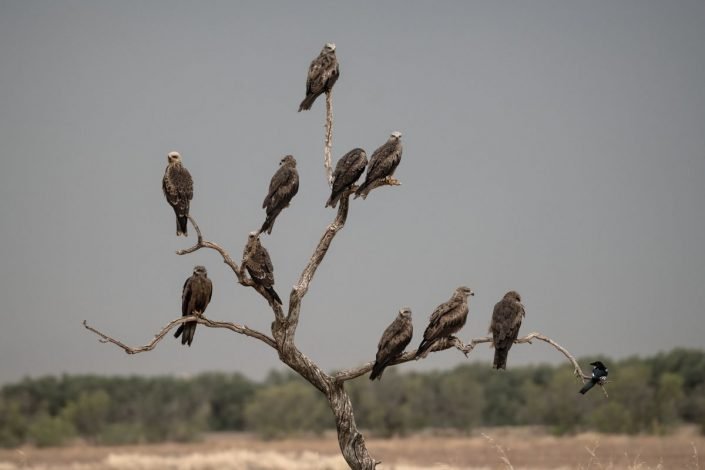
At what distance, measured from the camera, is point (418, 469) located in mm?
23406

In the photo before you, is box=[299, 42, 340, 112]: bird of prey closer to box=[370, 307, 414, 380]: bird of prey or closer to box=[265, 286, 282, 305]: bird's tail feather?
box=[265, 286, 282, 305]: bird's tail feather

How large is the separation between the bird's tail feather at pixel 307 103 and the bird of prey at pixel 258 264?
1.81 metres

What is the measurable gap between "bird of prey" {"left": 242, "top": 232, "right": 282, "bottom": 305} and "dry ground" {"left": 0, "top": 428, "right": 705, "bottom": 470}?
6899mm

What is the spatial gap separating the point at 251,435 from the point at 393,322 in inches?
1750

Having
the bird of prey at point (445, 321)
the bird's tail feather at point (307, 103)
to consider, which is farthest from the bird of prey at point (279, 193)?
the bird of prey at point (445, 321)

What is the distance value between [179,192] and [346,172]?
204 cm

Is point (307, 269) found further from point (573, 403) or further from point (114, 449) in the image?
point (573, 403)

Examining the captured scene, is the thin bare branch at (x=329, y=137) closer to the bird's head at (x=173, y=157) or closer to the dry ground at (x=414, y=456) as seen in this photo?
the bird's head at (x=173, y=157)

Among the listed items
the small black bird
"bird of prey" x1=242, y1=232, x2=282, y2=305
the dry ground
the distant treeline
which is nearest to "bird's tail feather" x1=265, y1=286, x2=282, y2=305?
"bird of prey" x1=242, y1=232, x2=282, y2=305

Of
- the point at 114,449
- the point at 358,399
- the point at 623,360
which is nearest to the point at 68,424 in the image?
the point at 114,449

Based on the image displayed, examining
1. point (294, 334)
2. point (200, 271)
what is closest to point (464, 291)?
point (294, 334)

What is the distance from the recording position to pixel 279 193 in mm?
11766

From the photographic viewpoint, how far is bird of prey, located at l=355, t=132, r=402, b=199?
11648mm

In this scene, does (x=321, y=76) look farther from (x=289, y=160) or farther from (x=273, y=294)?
(x=273, y=294)
